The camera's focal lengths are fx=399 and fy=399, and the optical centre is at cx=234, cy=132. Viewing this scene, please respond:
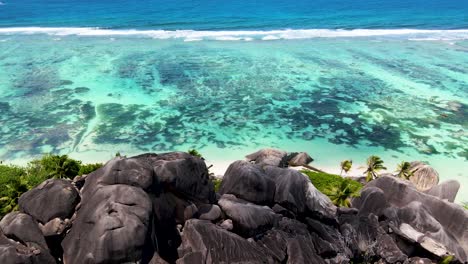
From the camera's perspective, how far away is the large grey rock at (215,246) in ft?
63.6

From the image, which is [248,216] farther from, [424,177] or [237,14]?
[237,14]

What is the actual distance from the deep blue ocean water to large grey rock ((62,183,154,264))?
262 ft

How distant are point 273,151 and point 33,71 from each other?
4306 cm

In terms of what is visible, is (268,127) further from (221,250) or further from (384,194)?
(221,250)

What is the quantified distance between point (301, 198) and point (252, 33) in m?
72.1

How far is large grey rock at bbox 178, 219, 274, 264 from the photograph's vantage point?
19.4m

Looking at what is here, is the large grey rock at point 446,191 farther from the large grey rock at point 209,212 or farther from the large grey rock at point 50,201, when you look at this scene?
the large grey rock at point 50,201

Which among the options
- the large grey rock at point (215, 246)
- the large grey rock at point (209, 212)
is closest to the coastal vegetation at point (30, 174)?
the large grey rock at point (215, 246)

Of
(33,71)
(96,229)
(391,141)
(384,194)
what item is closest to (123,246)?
(96,229)

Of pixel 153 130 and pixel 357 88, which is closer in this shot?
pixel 153 130

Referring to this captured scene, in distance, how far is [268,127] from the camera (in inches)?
1718

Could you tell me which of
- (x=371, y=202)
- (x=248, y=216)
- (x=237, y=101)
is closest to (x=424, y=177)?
(x=371, y=202)

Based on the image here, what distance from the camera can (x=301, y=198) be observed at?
2316 centimetres

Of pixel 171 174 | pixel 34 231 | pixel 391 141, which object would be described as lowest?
pixel 391 141
